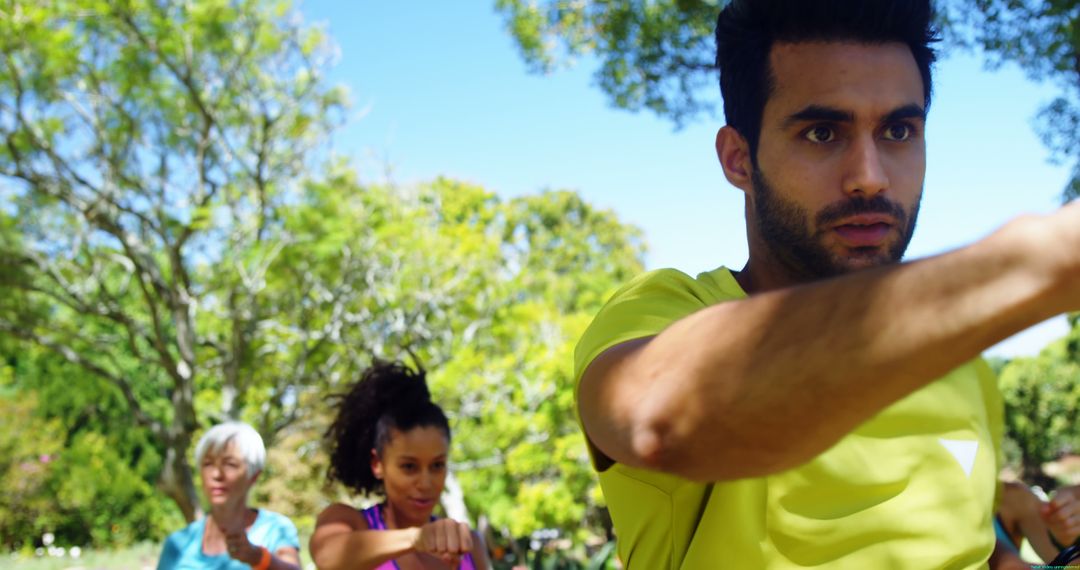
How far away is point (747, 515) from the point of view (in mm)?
1065

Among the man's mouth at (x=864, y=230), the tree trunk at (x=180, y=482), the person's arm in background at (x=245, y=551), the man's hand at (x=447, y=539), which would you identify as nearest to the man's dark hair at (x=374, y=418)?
the person's arm in background at (x=245, y=551)

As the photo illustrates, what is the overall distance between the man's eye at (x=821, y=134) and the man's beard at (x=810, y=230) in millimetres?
75

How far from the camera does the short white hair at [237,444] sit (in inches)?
176

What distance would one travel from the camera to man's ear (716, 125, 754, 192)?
1.25 m

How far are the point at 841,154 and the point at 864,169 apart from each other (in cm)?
3

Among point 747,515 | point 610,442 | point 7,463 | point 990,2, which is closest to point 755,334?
point 610,442

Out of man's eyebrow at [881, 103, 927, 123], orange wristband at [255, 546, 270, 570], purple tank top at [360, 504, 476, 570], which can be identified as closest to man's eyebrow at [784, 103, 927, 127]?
man's eyebrow at [881, 103, 927, 123]

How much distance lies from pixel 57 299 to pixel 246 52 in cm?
462

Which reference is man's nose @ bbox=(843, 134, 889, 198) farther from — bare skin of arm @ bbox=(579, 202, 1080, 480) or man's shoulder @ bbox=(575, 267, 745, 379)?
bare skin of arm @ bbox=(579, 202, 1080, 480)

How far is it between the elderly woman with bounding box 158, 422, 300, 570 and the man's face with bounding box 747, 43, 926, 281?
3.64 m

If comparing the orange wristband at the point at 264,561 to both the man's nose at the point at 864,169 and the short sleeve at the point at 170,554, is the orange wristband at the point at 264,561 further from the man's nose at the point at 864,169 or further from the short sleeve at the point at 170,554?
the man's nose at the point at 864,169

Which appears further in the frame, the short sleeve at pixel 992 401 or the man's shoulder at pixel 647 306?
the short sleeve at pixel 992 401

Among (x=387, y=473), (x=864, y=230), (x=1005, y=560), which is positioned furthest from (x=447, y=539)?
(x=864, y=230)

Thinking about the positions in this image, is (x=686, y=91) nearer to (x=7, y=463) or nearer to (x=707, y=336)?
(x=707, y=336)
